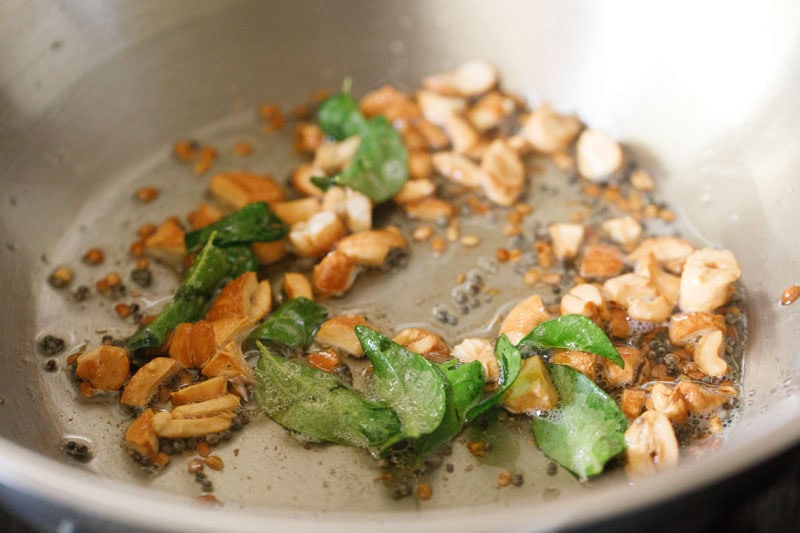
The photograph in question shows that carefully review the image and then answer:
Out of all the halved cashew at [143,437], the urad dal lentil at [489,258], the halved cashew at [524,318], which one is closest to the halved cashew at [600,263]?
the urad dal lentil at [489,258]

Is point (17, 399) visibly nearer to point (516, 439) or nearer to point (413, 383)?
point (413, 383)

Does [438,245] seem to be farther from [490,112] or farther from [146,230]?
[146,230]

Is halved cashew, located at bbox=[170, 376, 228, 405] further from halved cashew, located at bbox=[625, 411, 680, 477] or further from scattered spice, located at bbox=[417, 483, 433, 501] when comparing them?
halved cashew, located at bbox=[625, 411, 680, 477]

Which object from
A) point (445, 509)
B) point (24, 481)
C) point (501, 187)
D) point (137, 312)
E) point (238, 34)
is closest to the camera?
point (24, 481)

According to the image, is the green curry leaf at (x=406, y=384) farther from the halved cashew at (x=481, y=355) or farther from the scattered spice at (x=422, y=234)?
the scattered spice at (x=422, y=234)

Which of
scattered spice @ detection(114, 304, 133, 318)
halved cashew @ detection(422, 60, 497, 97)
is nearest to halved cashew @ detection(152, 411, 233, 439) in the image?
scattered spice @ detection(114, 304, 133, 318)

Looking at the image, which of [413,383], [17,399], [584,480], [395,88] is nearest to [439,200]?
[395,88]
